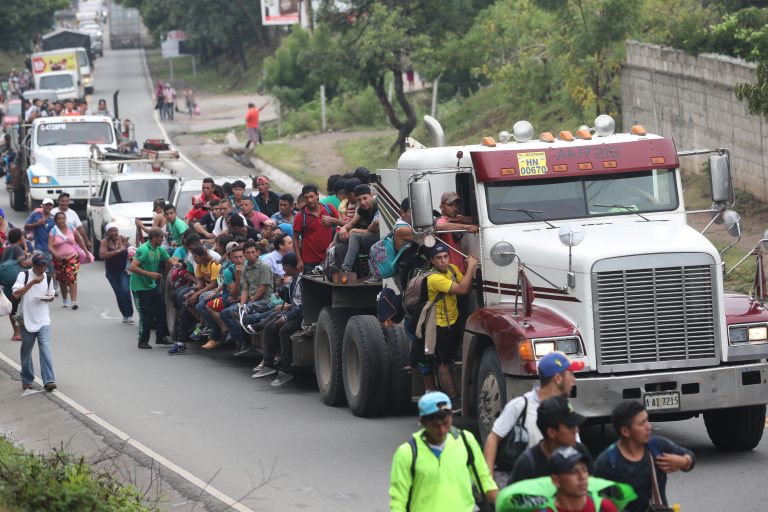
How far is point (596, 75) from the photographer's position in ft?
103

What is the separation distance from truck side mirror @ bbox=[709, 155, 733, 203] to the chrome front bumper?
1.64 meters

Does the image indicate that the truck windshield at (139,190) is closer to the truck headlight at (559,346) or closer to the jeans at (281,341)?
the jeans at (281,341)

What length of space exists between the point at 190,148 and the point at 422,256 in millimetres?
40538

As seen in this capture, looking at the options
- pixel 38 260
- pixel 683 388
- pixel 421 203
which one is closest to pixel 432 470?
pixel 683 388

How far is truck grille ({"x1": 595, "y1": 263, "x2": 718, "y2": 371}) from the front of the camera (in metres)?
10.6

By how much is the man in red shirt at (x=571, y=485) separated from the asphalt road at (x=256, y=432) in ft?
12.3

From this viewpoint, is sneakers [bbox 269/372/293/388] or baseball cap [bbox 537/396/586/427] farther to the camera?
sneakers [bbox 269/372/293/388]

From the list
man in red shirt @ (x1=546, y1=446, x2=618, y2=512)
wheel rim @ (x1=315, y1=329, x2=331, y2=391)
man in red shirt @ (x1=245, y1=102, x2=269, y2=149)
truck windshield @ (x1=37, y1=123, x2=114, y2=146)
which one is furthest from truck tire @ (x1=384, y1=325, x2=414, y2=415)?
man in red shirt @ (x1=245, y1=102, x2=269, y2=149)

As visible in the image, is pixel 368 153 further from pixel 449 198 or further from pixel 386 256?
pixel 449 198

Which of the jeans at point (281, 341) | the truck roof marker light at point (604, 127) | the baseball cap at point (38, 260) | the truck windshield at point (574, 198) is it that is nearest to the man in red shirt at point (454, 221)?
the truck windshield at point (574, 198)

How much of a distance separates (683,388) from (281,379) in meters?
6.87

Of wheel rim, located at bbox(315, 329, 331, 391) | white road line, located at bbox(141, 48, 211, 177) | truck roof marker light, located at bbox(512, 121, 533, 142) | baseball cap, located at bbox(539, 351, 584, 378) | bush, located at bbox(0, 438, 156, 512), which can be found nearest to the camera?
baseball cap, located at bbox(539, 351, 584, 378)

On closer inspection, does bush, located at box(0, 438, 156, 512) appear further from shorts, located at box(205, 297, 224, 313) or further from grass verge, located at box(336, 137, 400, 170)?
grass verge, located at box(336, 137, 400, 170)

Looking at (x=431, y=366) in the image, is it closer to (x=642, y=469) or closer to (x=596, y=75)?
(x=642, y=469)
